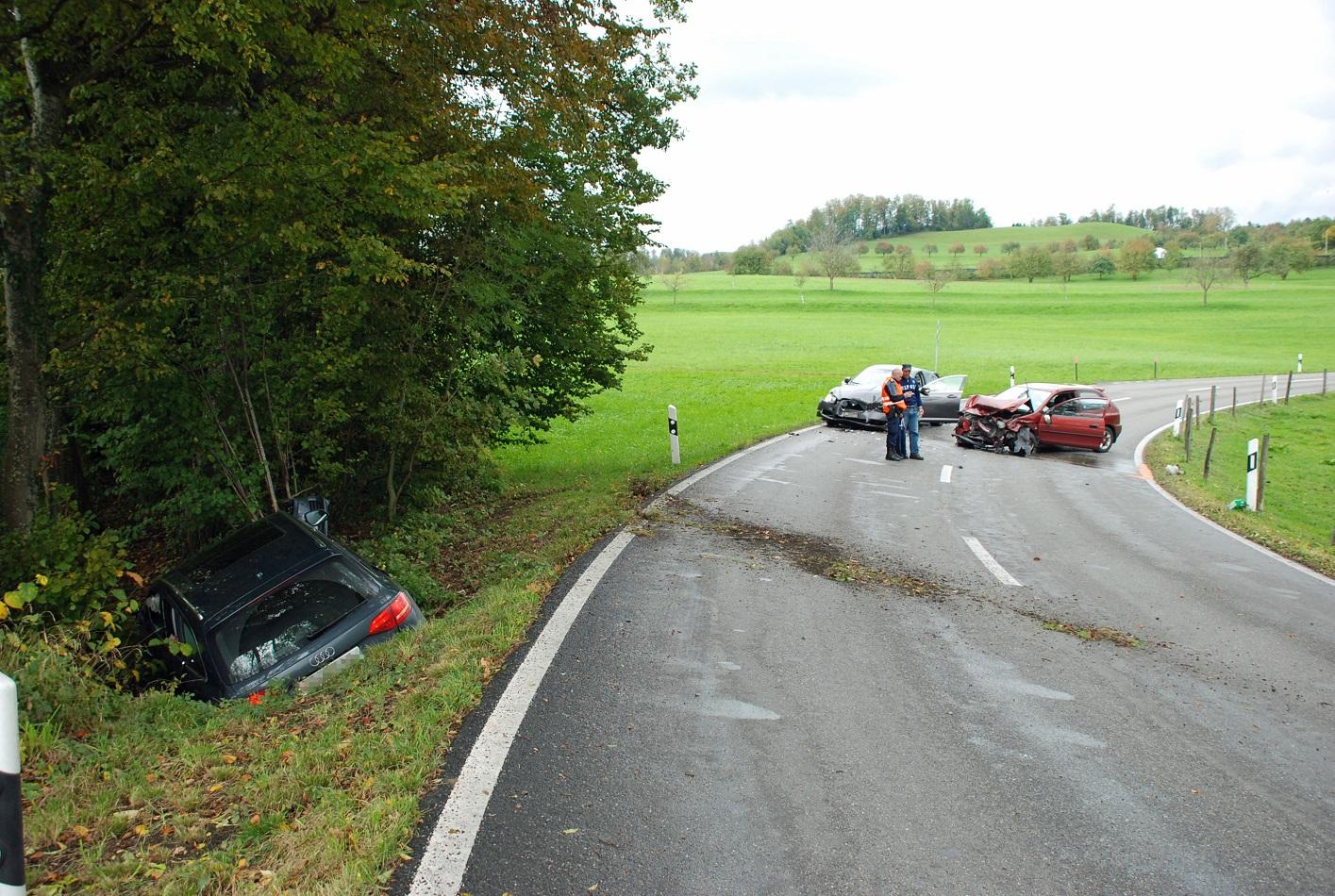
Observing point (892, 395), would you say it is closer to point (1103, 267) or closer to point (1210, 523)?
point (1210, 523)

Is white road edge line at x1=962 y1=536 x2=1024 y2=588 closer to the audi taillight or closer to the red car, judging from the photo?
the audi taillight

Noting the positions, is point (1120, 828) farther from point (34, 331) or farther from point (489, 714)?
point (34, 331)

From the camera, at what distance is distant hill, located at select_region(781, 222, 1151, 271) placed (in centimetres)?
14938

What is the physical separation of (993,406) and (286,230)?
16.7m

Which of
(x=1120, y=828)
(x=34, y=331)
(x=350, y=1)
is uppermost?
(x=350, y=1)


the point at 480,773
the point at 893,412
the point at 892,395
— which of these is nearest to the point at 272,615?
the point at 480,773

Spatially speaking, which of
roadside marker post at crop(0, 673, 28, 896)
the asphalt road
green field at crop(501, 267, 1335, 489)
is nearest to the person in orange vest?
green field at crop(501, 267, 1335, 489)

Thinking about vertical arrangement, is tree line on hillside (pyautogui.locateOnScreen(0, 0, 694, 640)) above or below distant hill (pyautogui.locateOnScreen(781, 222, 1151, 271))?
below

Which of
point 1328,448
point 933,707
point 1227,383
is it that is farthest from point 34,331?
point 1227,383

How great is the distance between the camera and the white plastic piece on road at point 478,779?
304 cm

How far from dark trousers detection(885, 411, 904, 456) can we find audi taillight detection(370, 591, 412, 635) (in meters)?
12.1

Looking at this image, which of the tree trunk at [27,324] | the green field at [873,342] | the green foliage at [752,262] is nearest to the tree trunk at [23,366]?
the tree trunk at [27,324]

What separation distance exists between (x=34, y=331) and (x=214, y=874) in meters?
5.94

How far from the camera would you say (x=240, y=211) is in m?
6.82
